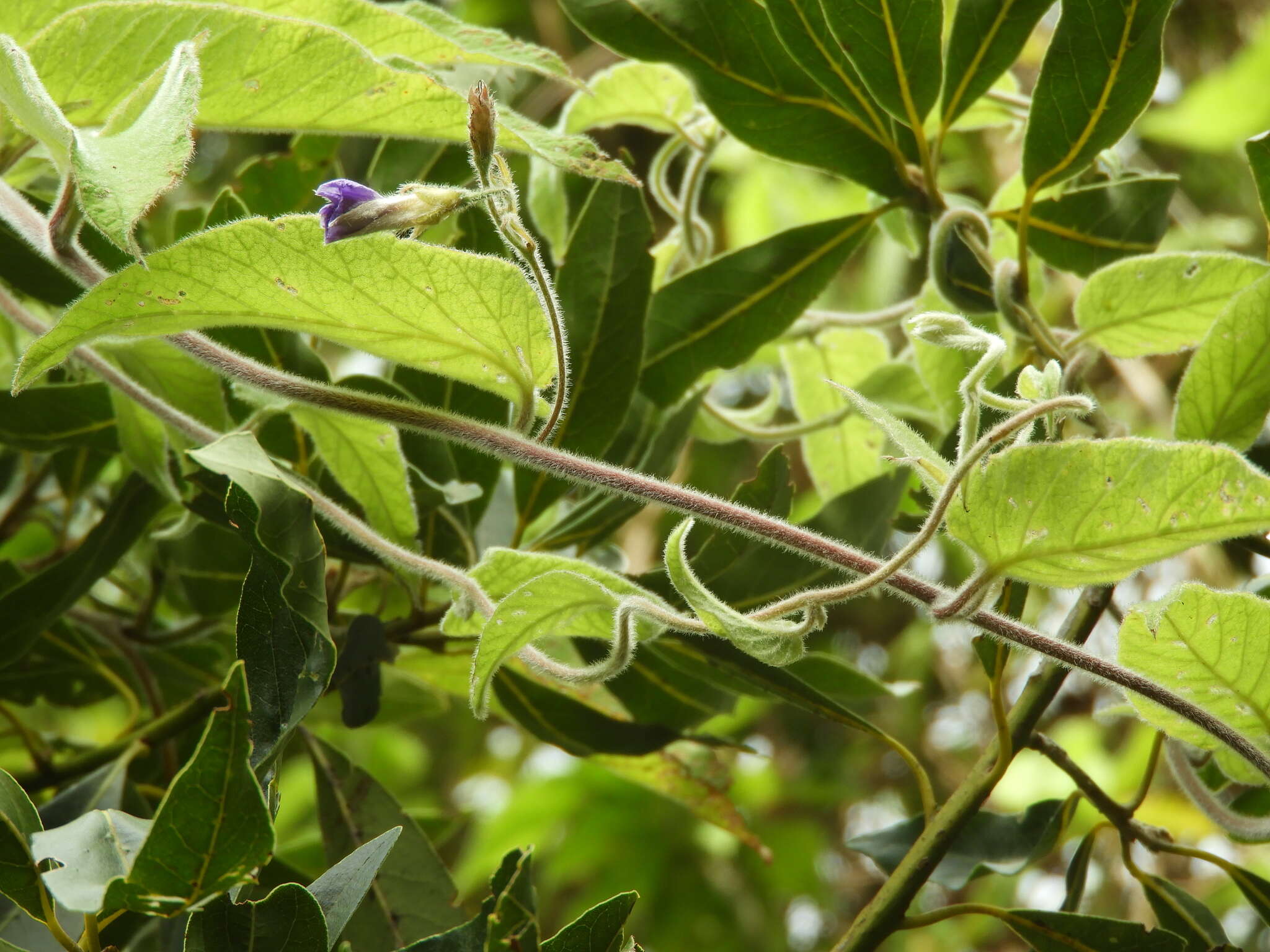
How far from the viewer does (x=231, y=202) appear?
0.55 m

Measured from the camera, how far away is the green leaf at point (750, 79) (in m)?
0.53

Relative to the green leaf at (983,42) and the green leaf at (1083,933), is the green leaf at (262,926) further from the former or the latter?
the green leaf at (983,42)

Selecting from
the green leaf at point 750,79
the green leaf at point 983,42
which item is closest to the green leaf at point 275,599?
the green leaf at point 750,79

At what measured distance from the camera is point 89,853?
0.38 meters

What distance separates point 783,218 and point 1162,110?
722 mm

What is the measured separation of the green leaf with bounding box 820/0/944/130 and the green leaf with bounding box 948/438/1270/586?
0.78 ft

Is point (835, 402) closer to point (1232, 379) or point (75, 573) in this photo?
point (1232, 379)

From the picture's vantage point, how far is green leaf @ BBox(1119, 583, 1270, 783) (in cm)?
40

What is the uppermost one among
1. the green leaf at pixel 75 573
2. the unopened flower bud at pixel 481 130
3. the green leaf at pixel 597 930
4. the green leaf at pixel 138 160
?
the green leaf at pixel 138 160

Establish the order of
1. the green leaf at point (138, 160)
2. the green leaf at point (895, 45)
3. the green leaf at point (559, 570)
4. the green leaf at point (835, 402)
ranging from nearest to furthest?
the green leaf at point (138, 160) → the green leaf at point (559, 570) → the green leaf at point (895, 45) → the green leaf at point (835, 402)

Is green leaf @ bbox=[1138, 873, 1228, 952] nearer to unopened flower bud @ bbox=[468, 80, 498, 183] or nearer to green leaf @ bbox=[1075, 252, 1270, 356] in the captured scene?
green leaf @ bbox=[1075, 252, 1270, 356]

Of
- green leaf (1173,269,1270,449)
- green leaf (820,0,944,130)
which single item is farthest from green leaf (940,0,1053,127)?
green leaf (1173,269,1270,449)

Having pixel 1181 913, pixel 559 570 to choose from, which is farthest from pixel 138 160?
pixel 1181 913

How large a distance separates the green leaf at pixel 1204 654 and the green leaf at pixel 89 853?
355 millimetres
